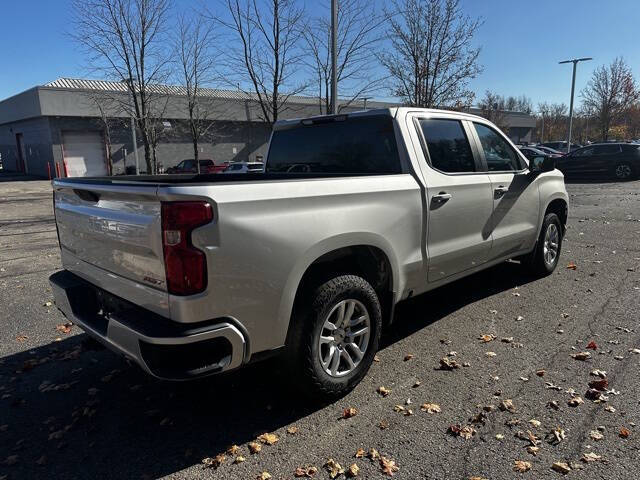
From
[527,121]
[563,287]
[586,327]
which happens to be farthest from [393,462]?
[527,121]

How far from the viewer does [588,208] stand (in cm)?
1311

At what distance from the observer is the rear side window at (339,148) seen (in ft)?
12.9

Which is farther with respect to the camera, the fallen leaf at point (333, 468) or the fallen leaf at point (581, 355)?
the fallen leaf at point (581, 355)

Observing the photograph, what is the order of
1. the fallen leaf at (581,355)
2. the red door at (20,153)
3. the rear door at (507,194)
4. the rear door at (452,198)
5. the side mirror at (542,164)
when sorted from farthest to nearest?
the red door at (20,153) < the side mirror at (542,164) < the rear door at (507,194) < the rear door at (452,198) < the fallen leaf at (581,355)

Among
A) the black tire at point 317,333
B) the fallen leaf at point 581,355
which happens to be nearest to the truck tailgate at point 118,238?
the black tire at point 317,333

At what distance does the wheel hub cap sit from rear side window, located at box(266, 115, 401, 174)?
4.16 ft

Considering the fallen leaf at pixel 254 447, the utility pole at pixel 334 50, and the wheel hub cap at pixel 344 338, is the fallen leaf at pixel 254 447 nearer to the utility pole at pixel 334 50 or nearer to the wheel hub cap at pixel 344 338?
the wheel hub cap at pixel 344 338

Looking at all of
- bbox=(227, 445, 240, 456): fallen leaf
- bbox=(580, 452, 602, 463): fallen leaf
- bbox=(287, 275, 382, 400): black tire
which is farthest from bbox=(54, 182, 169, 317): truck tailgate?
bbox=(580, 452, 602, 463): fallen leaf

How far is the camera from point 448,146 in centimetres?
430

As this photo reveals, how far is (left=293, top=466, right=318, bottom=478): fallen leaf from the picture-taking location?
255cm

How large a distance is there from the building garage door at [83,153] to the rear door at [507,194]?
3403 centimetres

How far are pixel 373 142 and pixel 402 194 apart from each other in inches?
27.6

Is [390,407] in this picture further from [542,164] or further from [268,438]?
[542,164]

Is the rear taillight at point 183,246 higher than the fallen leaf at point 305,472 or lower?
higher
